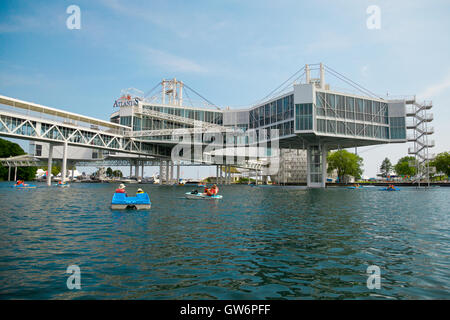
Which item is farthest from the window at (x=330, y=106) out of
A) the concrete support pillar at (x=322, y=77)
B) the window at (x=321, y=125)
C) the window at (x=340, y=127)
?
the concrete support pillar at (x=322, y=77)

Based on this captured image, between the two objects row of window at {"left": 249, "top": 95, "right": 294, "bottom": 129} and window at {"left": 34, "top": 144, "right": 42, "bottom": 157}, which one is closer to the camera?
row of window at {"left": 249, "top": 95, "right": 294, "bottom": 129}

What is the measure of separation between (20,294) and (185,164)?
120 meters

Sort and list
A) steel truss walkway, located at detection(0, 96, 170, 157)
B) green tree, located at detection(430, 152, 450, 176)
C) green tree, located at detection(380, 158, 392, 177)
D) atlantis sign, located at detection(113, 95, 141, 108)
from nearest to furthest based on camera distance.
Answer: steel truss walkway, located at detection(0, 96, 170, 157) → atlantis sign, located at detection(113, 95, 141, 108) → green tree, located at detection(430, 152, 450, 176) → green tree, located at detection(380, 158, 392, 177)

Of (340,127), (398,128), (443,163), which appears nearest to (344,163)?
(443,163)

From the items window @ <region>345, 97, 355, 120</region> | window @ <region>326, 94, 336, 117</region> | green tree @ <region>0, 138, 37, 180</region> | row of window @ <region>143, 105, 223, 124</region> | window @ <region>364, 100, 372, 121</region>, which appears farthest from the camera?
green tree @ <region>0, 138, 37, 180</region>

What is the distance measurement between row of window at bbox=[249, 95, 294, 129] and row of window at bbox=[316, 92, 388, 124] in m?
7.22

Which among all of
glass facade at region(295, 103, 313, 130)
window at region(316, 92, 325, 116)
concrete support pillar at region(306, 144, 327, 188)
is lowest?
concrete support pillar at region(306, 144, 327, 188)

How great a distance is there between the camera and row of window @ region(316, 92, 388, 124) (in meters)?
72.2

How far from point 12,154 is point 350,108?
132250 millimetres

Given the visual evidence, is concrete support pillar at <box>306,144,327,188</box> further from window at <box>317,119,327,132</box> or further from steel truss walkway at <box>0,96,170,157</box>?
steel truss walkway at <box>0,96,170,157</box>

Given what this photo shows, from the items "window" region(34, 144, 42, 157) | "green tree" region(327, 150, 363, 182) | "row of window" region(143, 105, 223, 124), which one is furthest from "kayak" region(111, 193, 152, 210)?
"window" region(34, 144, 42, 157)

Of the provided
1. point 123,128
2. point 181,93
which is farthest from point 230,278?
point 181,93
